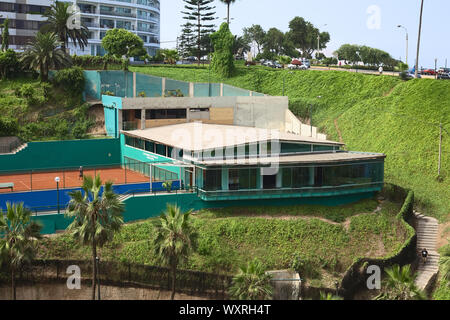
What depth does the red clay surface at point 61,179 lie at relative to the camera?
4582cm

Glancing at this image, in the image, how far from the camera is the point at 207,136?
1938 inches

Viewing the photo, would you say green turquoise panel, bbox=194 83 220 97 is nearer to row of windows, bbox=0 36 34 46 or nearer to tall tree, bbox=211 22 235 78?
tall tree, bbox=211 22 235 78

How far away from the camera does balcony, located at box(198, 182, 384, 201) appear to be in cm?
4181

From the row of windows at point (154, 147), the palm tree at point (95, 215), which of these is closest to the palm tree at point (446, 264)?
the palm tree at point (95, 215)

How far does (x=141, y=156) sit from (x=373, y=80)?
27.3 metres

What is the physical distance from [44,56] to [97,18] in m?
46.6

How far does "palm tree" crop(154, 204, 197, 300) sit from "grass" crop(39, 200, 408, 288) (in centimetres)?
483

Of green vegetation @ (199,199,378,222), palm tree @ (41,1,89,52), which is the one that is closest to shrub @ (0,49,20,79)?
palm tree @ (41,1,89,52)

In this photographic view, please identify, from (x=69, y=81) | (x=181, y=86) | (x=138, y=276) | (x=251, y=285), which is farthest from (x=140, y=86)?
(x=251, y=285)

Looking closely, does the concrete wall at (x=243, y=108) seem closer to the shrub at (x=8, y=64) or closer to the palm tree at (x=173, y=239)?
the shrub at (x=8, y=64)

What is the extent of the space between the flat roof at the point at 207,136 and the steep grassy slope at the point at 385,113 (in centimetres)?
799

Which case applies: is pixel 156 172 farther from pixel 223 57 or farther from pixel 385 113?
pixel 223 57
